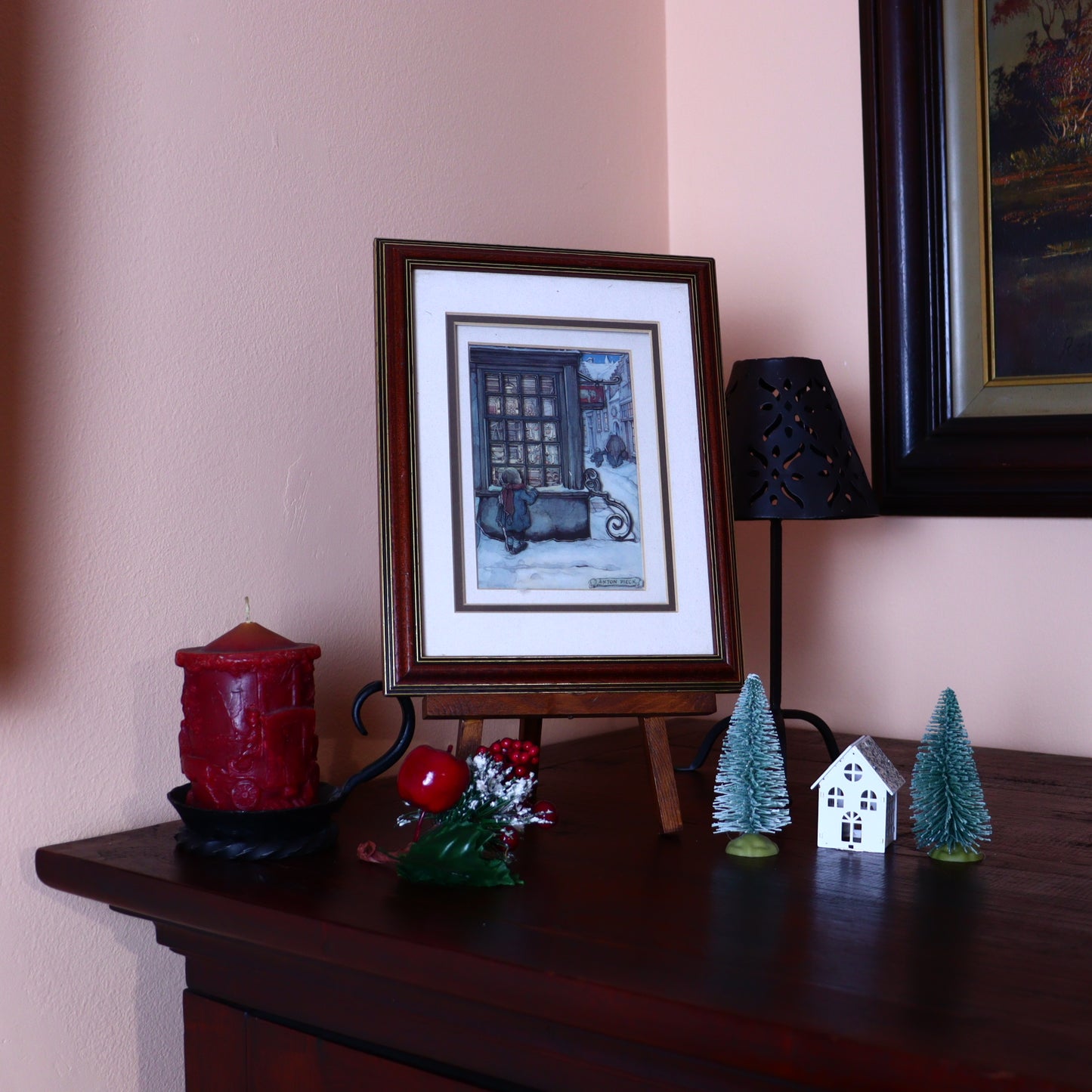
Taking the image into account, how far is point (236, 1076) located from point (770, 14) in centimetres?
141

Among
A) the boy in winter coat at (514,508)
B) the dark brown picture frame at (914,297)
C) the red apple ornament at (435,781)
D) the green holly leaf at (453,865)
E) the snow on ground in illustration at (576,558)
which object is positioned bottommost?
the green holly leaf at (453,865)

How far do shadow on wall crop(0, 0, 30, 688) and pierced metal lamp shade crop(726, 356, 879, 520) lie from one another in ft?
2.15

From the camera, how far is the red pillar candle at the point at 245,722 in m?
0.86

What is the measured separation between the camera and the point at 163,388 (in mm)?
993

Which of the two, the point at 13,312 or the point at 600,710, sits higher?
the point at 13,312

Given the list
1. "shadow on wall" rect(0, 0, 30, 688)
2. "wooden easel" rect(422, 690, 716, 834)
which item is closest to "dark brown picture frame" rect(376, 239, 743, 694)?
"wooden easel" rect(422, 690, 716, 834)

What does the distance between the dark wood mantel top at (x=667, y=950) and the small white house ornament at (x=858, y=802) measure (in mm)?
19

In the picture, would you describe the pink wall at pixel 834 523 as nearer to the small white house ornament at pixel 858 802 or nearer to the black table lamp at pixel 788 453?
the black table lamp at pixel 788 453

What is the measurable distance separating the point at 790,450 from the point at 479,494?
0.37 meters

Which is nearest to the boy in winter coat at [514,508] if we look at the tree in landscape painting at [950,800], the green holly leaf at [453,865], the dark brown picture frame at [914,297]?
the green holly leaf at [453,865]

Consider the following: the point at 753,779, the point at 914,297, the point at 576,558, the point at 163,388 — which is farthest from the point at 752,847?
the point at 914,297

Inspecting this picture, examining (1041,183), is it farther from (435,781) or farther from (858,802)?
(435,781)

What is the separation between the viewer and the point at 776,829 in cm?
90

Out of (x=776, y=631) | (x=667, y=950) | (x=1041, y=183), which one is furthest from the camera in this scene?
(x=1041, y=183)
